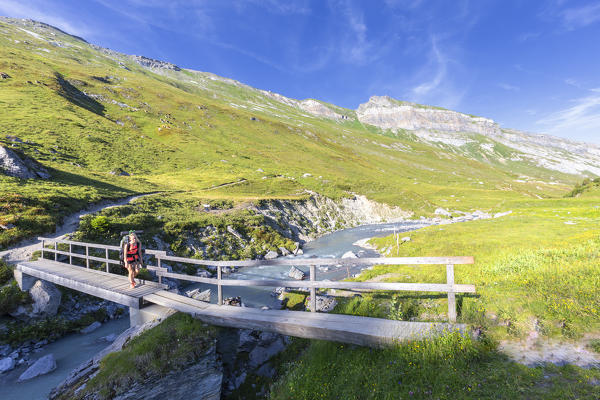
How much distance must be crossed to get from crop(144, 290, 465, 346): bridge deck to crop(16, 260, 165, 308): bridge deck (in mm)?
1904

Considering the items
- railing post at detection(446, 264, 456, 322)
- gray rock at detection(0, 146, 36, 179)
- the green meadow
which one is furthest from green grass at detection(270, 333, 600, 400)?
gray rock at detection(0, 146, 36, 179)

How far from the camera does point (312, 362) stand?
6617mm

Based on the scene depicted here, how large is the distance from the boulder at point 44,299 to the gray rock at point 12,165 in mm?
28427

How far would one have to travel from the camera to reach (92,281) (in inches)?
510

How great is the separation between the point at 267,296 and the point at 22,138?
7308 centimetres

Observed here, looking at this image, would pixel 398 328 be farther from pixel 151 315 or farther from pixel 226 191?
pixel 226 191

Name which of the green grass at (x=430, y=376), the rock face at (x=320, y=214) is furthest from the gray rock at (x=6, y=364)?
the rock face at (x=320, y=214)

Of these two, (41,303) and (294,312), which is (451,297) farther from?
(41,303)

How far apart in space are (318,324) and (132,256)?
9842 millimetres

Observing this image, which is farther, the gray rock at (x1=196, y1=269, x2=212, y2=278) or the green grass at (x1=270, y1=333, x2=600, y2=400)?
the gray rock at (x1=196, y1=269, x2=212, y2=278)

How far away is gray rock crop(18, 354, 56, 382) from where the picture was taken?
1061 cm

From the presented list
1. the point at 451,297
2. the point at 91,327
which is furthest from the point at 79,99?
the point at 451,297

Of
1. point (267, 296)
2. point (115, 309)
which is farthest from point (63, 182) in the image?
point (267, 296)

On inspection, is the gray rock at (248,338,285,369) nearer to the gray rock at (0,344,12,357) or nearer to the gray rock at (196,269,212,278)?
the gray rock at (0,344,12,357)
